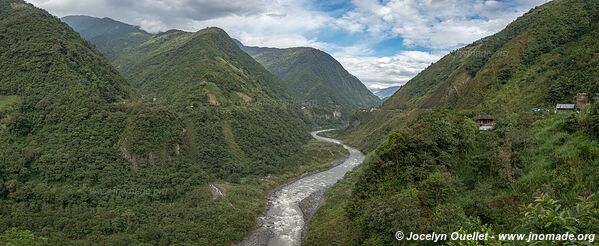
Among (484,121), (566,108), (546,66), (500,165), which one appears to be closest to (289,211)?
(484,121)

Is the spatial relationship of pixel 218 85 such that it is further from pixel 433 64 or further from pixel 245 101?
pixel 433 64

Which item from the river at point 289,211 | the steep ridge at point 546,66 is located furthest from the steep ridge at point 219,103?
the steep ridge at point 546,66

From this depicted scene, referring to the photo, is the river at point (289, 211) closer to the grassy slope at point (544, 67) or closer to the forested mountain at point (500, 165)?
the forested mountain at point (500, 165)

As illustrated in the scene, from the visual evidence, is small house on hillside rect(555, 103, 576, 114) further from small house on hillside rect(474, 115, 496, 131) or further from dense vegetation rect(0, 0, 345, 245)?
dense vegetation rect(0, 0, 345, 245)

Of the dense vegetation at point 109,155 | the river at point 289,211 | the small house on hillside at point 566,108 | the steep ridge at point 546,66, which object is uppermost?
the steep ridge at point 546,66

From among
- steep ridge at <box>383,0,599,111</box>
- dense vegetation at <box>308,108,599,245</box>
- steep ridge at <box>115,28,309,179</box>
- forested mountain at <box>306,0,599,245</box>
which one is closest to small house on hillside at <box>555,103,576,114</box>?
forested mountain at <box>306,0,599,245</box>

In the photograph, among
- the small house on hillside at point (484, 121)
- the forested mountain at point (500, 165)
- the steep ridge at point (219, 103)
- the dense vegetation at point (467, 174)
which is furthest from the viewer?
the steep ridge at point (219, 103)

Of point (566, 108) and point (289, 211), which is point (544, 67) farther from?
point (289, 211)
